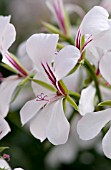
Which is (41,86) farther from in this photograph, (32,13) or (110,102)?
(32,13)

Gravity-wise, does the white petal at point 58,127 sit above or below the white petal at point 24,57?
above

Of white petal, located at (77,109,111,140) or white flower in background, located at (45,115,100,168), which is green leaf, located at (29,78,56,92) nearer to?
white petal, located at (77,109,111,140)

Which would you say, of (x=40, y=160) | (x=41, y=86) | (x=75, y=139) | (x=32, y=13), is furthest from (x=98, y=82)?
(x=32, y=13)

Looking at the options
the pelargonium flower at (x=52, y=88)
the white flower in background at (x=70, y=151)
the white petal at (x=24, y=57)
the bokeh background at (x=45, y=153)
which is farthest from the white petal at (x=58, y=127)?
the white flower in background at (x=70, y=151)

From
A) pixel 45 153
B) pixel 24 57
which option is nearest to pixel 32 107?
pixel 24 57

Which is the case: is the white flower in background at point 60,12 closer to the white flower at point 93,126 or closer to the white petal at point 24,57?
the white petal at point 24,57

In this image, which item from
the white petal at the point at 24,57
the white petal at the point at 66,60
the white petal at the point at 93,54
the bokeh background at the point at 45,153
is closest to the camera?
the white petal at the point at 66,60

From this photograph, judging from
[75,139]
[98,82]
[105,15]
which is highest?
[105,15]
